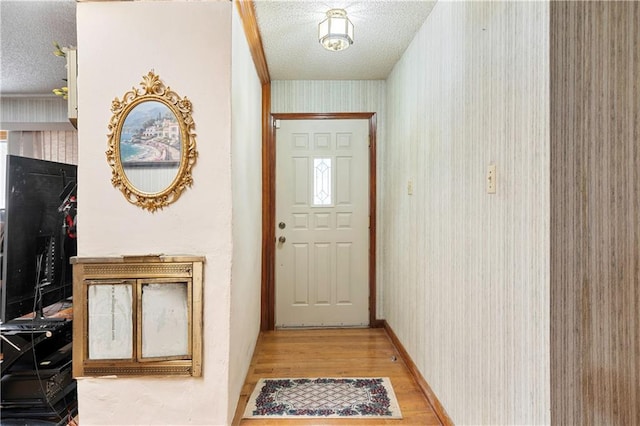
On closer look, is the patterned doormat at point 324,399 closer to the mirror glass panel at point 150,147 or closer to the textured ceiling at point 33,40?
the mirror glass panel at point 150,147

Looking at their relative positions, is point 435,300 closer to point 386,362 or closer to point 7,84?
point 386,362

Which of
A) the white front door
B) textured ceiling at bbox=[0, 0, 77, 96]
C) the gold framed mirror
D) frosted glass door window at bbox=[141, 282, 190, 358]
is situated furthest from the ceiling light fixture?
frosted glass door window at bbox=[141, 282, 190, 358]

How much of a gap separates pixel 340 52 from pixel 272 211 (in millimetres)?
1597

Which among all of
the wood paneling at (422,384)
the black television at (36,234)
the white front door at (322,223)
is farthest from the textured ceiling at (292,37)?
the wood paneling at (422,384)

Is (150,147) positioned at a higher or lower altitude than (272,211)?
higher

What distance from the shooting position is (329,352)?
2943mm

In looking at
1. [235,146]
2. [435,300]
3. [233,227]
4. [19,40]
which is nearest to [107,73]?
[235,146]

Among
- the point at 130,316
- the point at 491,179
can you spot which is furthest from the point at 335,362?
the point at 491,179

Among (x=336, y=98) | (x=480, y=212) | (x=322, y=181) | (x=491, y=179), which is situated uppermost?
(x=336, y=98)

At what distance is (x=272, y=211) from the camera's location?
11.5 feet

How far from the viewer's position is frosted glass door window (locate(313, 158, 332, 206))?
3.57 metres

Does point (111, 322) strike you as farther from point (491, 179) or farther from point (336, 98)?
point (336, 98)

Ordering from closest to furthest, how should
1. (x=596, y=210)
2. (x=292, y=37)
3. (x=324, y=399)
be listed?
(x=596, y=210) < (x=324, y=399) < (x=292, y=37)

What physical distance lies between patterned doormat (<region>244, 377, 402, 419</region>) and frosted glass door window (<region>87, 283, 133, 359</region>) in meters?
0.83
